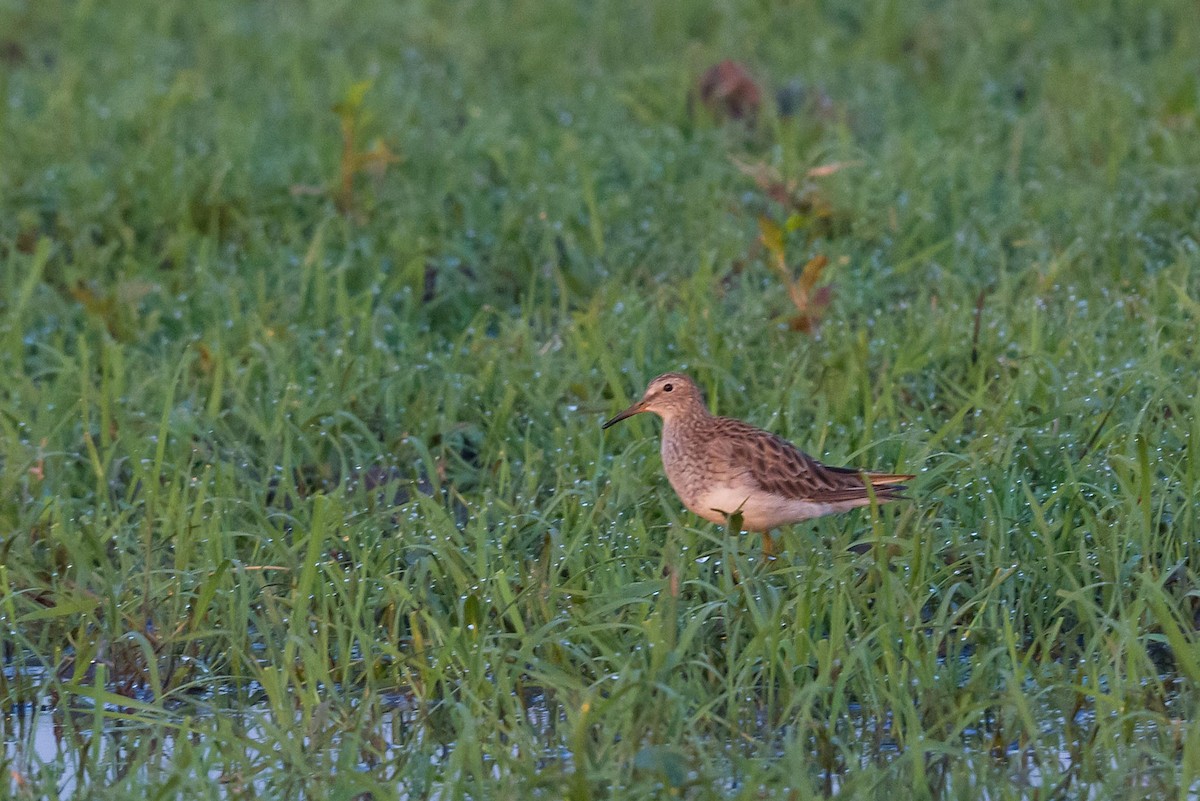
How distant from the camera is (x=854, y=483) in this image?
475 centimetres

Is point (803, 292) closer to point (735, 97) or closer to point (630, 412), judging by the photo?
point (630, 412)

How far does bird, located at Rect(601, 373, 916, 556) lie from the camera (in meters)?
4.70

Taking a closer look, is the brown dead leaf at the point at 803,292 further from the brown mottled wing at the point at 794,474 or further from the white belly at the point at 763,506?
the white belly at the point at 763,506

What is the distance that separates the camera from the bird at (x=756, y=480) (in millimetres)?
4703

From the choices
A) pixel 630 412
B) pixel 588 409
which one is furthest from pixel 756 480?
pixel 588 409

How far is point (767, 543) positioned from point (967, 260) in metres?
2.39

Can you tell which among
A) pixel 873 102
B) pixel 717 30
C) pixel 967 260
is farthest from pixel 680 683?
pixel 717 30

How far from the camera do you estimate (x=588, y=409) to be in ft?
18.7

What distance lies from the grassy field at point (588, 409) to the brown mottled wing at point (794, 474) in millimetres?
129

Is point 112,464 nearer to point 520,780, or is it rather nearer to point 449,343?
point 449,343

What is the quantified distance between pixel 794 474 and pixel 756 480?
10 cm

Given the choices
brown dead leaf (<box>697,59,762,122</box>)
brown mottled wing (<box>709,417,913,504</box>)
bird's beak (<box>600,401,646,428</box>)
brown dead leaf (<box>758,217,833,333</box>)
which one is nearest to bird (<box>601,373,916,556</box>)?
brown mottled wing (<box>709,417,913,504</box>)

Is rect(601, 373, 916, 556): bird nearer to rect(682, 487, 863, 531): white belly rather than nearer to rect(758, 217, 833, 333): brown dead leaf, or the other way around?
rect(682, 487, 863, 531): white belly

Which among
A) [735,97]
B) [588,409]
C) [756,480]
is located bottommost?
[588,409]
